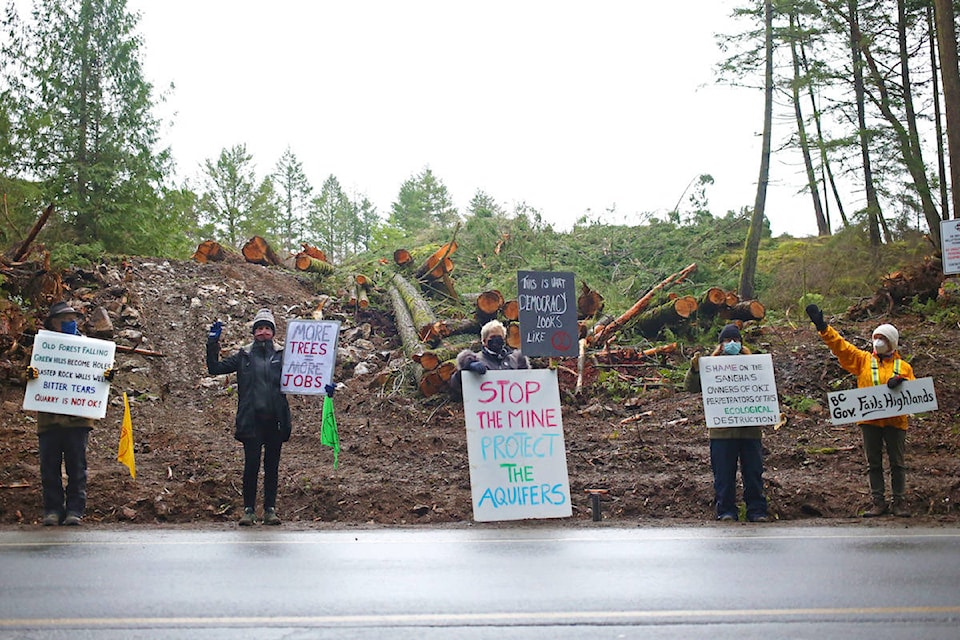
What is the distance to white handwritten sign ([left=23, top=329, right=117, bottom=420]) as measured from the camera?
10461mm

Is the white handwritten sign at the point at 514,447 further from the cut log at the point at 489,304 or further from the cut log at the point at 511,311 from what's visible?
the cut log at the point at 489,304

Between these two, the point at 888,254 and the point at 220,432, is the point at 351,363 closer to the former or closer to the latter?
the point at 220,432

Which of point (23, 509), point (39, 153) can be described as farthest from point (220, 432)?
point (39, 153)

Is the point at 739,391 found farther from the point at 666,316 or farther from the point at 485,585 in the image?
the point at 666,316

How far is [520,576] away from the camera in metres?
6.72

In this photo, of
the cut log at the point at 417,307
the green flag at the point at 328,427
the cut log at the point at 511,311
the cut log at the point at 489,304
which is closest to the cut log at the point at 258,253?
the cut log at the point at 417,307

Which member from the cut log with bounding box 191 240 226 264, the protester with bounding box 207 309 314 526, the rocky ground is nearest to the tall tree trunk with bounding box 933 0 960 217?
→ the rocky ground

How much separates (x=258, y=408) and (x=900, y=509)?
693 cm

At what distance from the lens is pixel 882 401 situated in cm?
1094

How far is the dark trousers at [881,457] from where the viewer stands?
1088 centimetres

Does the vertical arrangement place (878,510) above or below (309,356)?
below

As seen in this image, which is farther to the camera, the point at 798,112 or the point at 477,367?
the point at 798,112

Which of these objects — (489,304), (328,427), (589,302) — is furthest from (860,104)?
(328,427)

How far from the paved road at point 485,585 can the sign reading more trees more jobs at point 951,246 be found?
256 inches
